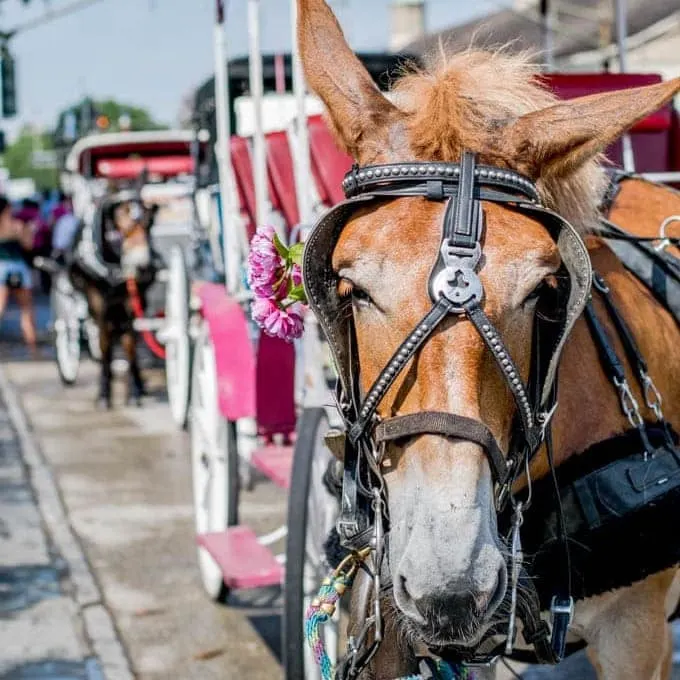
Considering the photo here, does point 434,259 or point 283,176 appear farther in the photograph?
point 283,176

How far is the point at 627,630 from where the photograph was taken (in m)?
2.73

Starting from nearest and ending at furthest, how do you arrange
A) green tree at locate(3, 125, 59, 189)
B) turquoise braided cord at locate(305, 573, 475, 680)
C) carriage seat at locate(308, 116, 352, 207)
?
turquoise braided cord at locate(305, 573, 475, 680), carriage seat at locate(308, 116, 352, 207), green tree at locate(3, 125, 59, 189)

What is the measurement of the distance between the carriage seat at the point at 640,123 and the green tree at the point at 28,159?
81865 millimetres

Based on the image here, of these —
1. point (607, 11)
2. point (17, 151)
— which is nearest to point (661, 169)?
point (607, 11)

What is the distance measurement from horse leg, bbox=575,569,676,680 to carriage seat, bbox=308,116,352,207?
7.20ft

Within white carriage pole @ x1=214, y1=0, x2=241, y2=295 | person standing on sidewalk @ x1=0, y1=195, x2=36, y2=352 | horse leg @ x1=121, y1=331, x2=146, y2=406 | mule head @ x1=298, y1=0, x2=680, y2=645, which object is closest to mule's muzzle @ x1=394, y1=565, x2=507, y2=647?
mule head @ x1=298, y1=0, x2=680, y2=645

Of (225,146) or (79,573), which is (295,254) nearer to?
(225,146)

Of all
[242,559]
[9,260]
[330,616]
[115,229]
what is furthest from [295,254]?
[9,260]

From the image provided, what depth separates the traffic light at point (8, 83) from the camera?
596 inches

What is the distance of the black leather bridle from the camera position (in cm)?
214

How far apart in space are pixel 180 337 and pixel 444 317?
26.0 ft

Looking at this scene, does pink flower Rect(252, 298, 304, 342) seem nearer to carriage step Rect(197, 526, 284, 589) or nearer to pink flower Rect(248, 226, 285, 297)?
pink flower Rect(248, 226, 285, 297)

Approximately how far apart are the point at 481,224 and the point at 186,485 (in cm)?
621

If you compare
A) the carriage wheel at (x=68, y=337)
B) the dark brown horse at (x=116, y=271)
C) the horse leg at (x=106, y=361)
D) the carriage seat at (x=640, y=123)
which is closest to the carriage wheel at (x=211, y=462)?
the carriage seat at (x=640, y=123)
